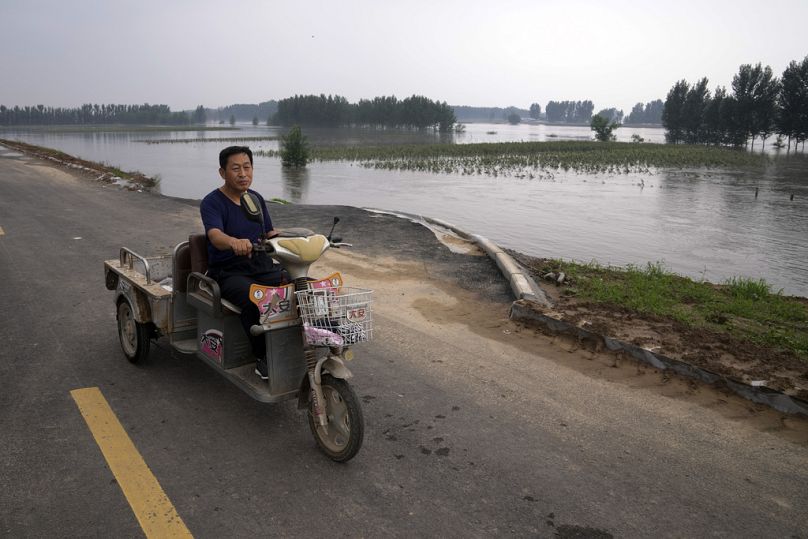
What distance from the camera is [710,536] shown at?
10.0 feet

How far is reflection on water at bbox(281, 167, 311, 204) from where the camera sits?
25547mm

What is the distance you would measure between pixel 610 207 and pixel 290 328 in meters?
22.2

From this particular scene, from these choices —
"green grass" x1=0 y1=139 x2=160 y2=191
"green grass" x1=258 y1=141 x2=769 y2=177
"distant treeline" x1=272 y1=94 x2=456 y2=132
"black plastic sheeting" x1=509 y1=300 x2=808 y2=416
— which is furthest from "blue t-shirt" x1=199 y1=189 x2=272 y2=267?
"distant treeline" x1=272 y1=94 x2=456 y2=132

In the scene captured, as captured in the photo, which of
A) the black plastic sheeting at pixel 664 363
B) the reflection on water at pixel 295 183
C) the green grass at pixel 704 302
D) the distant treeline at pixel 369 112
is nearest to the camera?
the black plastic sheeting at pixel 664 363

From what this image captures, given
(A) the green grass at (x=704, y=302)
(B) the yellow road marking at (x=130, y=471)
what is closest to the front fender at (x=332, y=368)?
(B) the yellow road marking at (x=130, y=471)

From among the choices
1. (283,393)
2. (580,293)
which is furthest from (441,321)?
(283,393)

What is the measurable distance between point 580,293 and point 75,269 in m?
7.03

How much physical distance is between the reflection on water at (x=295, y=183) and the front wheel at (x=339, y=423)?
67.7 ft

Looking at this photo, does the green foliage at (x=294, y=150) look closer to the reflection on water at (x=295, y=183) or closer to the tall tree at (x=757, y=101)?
the reflection on water at (x=295, y=183)

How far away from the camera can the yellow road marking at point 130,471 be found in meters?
3.00

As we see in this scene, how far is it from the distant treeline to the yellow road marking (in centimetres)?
14710

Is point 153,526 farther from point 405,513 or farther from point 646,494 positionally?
point 646,494

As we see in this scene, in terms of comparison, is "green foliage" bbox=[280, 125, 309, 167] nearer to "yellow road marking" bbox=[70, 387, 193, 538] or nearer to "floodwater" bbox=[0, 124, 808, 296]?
"floodwater" bbox=[0, 124, 808, 296]

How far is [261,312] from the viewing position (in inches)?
147
